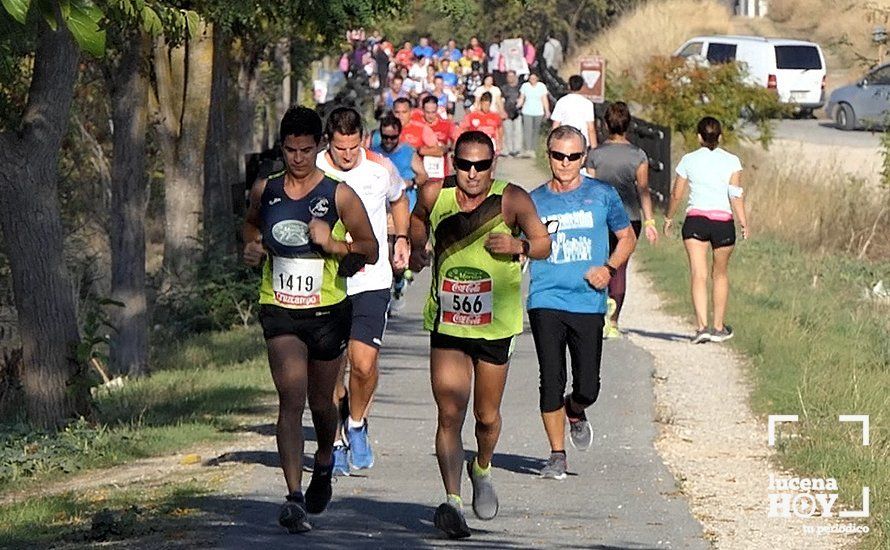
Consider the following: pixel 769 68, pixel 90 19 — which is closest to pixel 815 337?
pixel 90 19

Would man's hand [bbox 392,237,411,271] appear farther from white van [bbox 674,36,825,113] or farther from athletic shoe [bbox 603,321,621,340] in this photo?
white van [bbox 674,36,825,113]

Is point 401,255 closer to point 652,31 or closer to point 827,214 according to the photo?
point 827,214

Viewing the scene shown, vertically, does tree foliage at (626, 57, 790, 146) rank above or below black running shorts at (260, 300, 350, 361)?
above

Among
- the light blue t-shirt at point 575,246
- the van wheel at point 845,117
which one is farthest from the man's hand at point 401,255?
the van wheel at point 845,117

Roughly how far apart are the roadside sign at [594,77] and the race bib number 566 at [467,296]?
82.8 ft

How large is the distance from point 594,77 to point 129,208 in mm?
18160

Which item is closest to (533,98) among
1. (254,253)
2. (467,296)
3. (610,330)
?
(610,330)

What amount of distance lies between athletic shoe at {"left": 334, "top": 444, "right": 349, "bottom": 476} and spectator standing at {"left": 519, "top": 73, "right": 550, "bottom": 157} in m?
26.2

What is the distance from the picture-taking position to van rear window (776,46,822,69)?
42938 millimetres

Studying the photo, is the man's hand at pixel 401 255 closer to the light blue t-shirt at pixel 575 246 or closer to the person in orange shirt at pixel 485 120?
the light blue t-shirt at pixel 575 246

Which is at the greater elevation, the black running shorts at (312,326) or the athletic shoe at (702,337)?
the black running shorts at (312,326)

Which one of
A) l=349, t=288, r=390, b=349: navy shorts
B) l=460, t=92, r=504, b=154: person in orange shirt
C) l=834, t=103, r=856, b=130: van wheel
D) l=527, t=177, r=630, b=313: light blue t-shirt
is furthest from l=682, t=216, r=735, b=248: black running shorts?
l=834, t=103, r=856, b=130: van wheel

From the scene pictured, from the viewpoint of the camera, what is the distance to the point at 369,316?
991 centimetres

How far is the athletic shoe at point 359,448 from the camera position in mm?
9992
